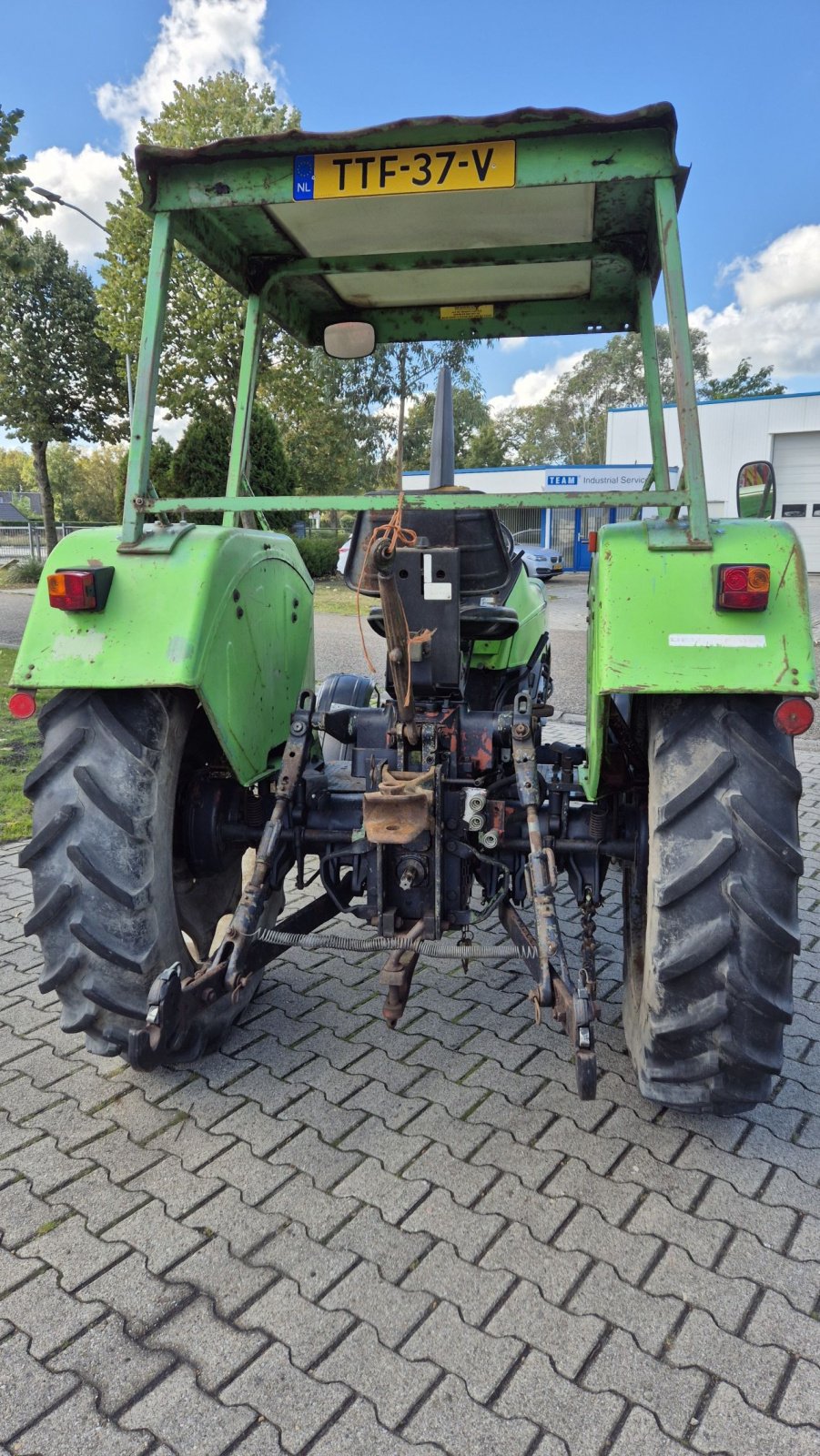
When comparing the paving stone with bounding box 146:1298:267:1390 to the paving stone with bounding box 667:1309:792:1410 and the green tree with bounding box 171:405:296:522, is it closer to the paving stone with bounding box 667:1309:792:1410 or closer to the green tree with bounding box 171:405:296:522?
the paving stone with bounding box 667:1309:792:1410

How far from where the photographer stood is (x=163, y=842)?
9.29 ft

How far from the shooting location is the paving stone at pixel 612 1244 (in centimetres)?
239

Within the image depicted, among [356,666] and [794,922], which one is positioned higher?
[356,666]

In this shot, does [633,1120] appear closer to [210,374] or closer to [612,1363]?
[612,1363]

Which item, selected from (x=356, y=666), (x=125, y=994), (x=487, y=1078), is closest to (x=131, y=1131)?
(x=125, y=994)

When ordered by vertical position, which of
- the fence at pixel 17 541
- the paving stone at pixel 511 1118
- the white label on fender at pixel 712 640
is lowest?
the paving stone at pixel 511 1118

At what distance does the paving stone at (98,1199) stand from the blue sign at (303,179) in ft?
8.91

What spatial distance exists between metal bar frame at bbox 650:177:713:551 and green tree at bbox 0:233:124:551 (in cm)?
2735

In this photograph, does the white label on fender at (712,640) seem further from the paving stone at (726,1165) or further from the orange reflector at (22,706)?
the orange reflector at (22,706)

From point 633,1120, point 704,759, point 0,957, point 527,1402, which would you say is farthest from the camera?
point 0,957

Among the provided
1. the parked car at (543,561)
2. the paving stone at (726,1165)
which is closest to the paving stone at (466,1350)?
the paving stone at (726,1165)

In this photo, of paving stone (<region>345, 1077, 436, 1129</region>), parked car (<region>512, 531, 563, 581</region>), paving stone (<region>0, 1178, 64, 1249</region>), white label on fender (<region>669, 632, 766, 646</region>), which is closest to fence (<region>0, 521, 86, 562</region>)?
parked car (<region>512, 531, 563, 581</region>)

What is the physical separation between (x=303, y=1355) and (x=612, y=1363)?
66cm

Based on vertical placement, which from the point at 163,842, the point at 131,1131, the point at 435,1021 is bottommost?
the point at 131,1131
